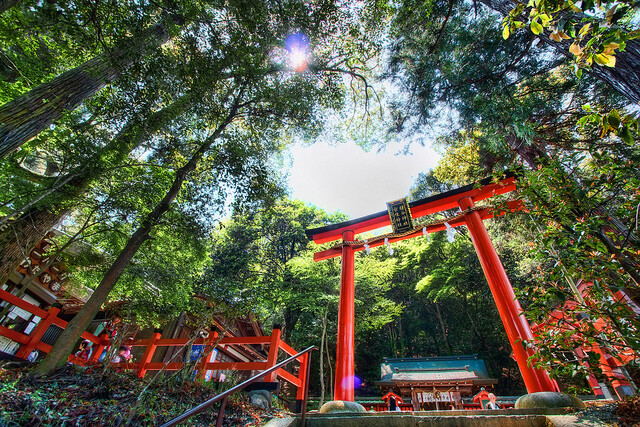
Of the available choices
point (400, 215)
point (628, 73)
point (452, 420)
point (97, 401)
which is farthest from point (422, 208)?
point (97, 401)

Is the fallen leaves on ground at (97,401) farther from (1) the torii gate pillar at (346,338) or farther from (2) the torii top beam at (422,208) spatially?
(2) the torii top beam at (422,208)

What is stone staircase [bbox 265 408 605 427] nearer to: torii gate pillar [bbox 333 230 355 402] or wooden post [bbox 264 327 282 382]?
torii gate pillar [bbox 333 230 355 402]

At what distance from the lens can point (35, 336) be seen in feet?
16.3

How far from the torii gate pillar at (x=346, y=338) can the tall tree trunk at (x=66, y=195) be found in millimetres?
4803

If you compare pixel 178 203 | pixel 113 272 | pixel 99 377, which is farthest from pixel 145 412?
pixel 178 203

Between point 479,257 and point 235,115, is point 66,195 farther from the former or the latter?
point 479,257

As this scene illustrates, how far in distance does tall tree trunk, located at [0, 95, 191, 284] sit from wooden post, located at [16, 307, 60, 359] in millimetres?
1283

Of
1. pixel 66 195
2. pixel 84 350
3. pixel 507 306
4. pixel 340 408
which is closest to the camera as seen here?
pixel 340 408

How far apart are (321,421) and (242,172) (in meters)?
4.92

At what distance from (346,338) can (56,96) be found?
6386 mm

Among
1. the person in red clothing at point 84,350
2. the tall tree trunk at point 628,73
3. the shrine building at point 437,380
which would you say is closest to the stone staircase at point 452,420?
the tall tree trunk at point 628,73

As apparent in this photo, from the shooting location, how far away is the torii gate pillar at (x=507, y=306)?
338 centimetres

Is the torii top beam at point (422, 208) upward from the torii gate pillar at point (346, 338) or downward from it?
upward

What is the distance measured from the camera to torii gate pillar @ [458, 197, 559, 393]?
338 centimetres
